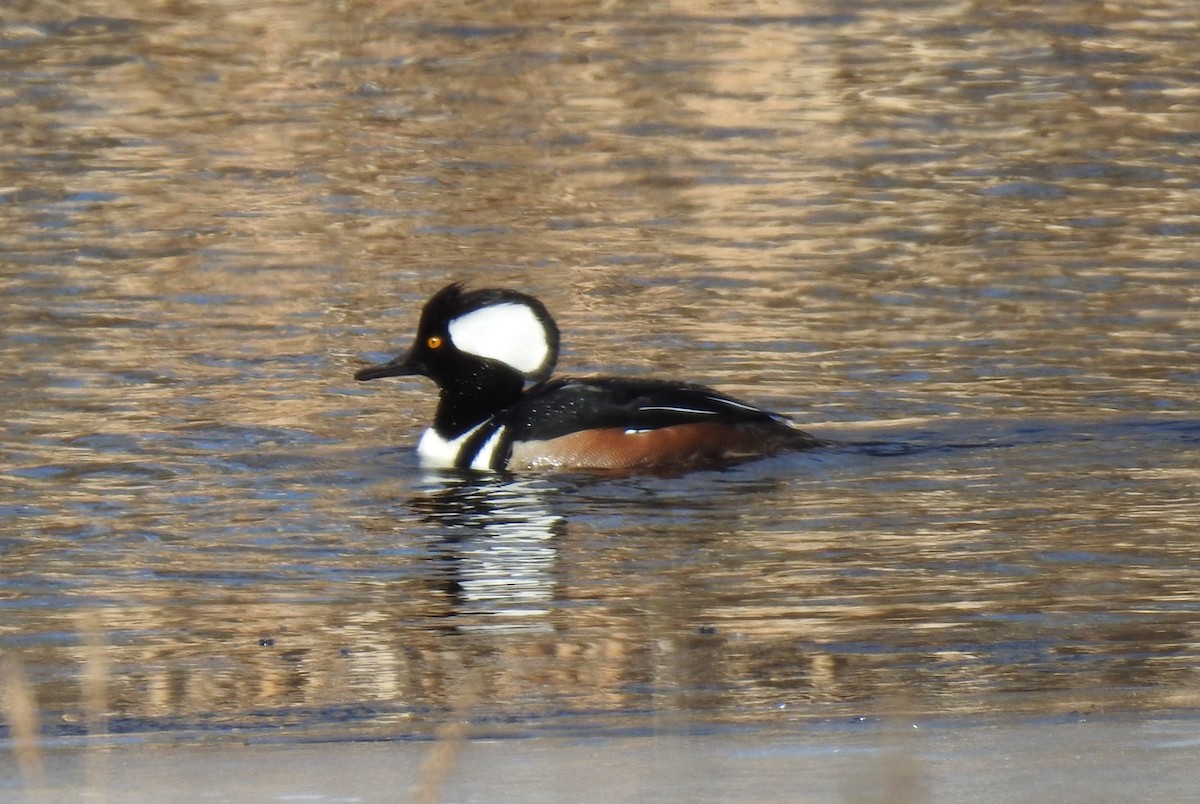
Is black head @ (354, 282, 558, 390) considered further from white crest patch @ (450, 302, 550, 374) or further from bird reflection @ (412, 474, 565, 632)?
bird reflection @ (412, 474, 565, 632)

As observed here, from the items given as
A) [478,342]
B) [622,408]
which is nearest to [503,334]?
[478,342]

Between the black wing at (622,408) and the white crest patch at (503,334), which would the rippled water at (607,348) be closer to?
the black wing at (622,408)

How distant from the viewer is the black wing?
9664 mm

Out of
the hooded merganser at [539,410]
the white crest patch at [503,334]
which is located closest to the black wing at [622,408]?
the hooded merganser at [539,410]

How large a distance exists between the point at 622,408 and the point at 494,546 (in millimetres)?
1633

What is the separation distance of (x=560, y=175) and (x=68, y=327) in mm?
5289

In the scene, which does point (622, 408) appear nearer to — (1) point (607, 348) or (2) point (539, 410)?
(2) point (539, 410)

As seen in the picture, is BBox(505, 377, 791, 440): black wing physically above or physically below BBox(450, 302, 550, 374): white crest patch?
below

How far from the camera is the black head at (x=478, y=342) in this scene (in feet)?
33.7

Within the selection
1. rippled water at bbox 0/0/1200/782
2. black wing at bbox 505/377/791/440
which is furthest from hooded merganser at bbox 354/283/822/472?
rippled water at bbox 0/0/1200/782

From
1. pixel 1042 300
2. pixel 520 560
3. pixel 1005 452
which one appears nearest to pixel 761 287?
pixel 1042 300

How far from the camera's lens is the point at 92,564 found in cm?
795

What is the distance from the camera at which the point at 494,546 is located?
837 centimetres

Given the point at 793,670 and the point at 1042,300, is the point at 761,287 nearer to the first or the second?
the point at 1042,300
